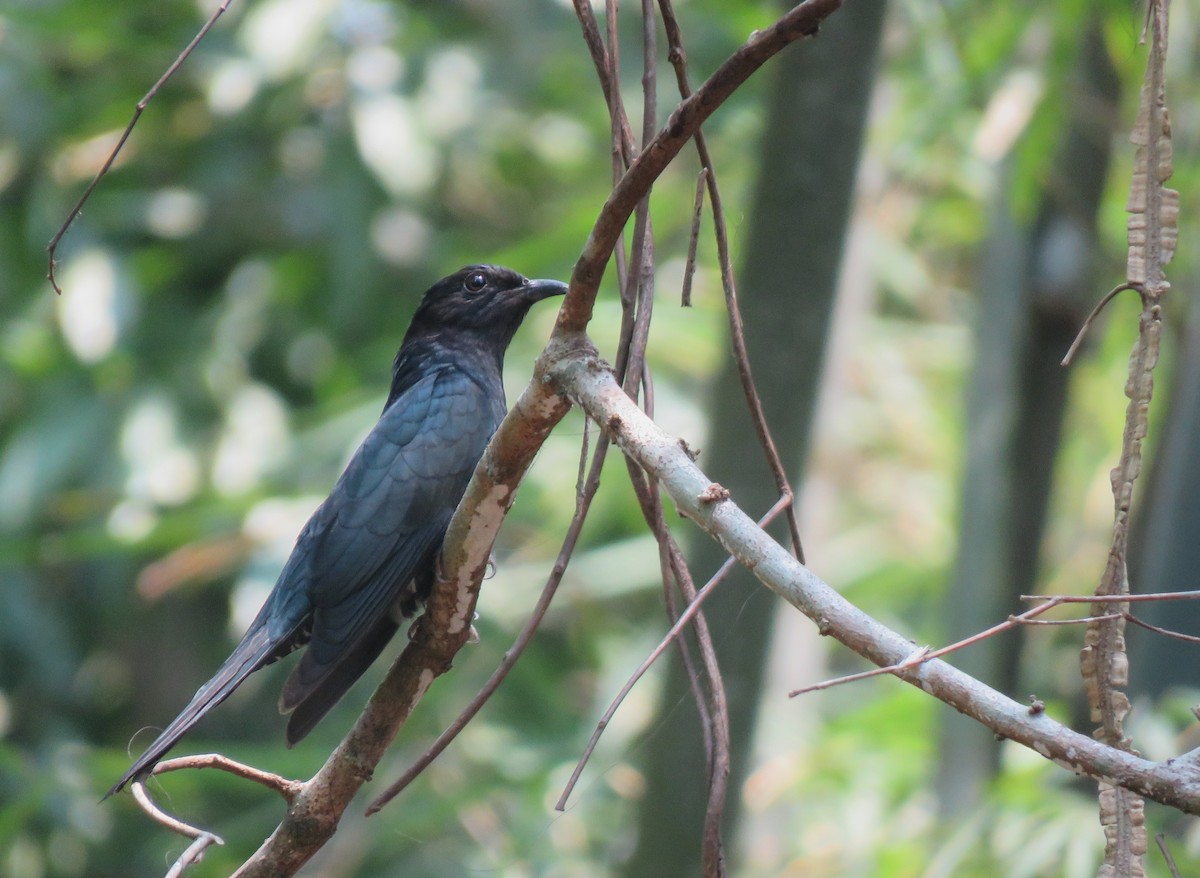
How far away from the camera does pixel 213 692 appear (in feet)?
8.45

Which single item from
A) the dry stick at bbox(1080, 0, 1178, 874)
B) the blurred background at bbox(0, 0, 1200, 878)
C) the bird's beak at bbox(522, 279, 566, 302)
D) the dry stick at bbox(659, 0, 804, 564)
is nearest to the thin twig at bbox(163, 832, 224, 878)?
the dry stick at bbox(659, 0, 804, 564)

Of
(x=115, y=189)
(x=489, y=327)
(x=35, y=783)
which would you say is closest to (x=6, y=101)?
(x=115, y=189)

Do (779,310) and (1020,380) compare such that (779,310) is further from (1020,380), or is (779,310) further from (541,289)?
(1020,380)

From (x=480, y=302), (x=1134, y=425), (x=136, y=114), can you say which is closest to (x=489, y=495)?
(x=136, y=114)

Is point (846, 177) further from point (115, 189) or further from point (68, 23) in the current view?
point (115, 189)

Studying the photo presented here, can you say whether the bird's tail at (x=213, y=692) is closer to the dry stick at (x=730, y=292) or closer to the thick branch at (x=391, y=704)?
the thick branch at (x=391, y=704)

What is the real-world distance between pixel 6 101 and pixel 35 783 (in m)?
3.63

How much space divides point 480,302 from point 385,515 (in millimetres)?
879

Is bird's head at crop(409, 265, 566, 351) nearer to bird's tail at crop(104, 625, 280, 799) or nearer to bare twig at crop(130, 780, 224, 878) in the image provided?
bird's tail at crop(104, 625, 280, 799)

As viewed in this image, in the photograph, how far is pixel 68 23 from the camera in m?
6.16

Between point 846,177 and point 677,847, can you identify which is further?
point 677,847

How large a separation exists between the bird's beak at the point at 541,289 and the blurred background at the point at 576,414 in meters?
0.87

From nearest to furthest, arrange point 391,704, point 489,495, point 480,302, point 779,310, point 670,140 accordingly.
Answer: point 670,140, point 489,495, point 391,704, point 480,302, point 779,310

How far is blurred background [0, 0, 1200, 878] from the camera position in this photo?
432 centimetres
